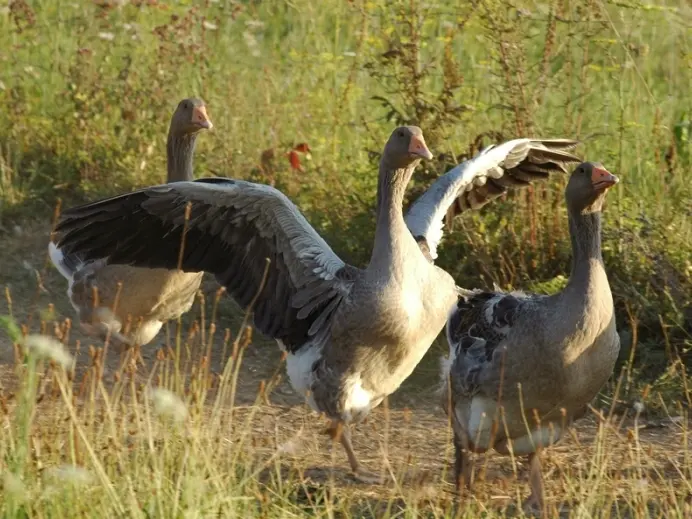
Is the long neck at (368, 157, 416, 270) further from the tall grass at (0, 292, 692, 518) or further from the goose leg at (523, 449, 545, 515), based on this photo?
the goose leg at (523, 449, 545, 515)

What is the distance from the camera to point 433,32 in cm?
1052

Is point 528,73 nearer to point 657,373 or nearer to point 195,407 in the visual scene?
point 657,373

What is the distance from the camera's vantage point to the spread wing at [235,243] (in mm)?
5660

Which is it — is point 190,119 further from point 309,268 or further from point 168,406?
point 168,406

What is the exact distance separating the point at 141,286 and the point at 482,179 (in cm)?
186

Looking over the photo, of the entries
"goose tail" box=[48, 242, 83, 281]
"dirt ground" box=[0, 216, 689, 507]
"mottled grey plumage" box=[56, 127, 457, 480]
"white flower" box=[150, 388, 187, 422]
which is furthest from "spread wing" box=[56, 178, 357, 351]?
"white flower" box=[150, 388, 187, 422]

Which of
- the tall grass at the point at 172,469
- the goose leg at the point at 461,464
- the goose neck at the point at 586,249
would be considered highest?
the goose neck at the point at 586,249

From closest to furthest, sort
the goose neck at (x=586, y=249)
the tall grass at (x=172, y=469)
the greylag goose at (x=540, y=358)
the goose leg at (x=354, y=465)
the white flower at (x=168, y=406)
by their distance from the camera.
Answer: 1. the white flower at (x=168, y=406)
2. the tall grass at (x=172, y=469)
3. the greylag goose at (x=540, y=358)
4. the goose neck at (x=586, y=249)
5. the goose leg at (x=354, y=465)

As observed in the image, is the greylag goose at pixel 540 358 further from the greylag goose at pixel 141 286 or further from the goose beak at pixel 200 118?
the goose beak at pixel 200 118

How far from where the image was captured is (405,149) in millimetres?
5590

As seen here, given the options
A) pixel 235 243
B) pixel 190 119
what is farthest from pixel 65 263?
pixel 235 243

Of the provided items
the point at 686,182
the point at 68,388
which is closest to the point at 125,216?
the point at 68,388

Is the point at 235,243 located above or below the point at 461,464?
above

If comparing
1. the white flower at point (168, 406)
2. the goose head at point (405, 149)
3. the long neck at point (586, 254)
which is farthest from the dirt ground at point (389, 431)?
the goose head at point (405, 149)
